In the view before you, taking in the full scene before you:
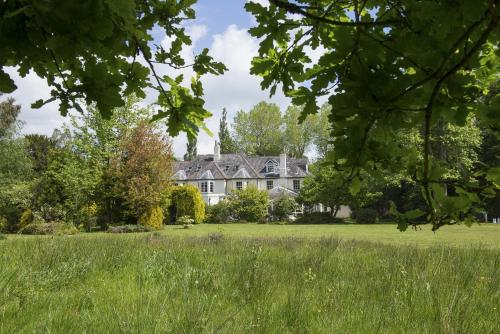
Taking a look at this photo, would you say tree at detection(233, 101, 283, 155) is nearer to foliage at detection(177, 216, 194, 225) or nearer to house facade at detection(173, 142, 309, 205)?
house facade at detection(173, 142, 309, 205)

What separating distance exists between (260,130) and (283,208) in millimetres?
26486

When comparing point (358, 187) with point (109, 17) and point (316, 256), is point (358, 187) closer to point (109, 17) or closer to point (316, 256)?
point (109, 17)

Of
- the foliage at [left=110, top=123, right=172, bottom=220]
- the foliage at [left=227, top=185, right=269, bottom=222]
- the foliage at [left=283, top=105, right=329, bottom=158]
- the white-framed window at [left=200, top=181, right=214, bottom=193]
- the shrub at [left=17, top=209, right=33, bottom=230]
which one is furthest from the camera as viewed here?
the foliage at [left=283, top=105, right=329, bottom=158]

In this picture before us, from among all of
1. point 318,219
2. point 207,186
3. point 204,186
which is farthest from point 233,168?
point 318,219

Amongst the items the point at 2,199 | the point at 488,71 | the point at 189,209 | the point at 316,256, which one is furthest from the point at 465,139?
the point at 488,71

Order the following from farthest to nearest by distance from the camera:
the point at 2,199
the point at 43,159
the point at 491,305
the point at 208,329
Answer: the point at 43,159 → the point at 2,199 → the point at 491,305 → the point at 208,329

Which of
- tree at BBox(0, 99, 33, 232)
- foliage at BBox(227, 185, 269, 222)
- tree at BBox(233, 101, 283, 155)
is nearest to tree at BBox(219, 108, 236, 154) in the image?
tree at BBox(233, 101, 283, 155)

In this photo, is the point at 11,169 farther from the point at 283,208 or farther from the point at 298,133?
the point at 298,133

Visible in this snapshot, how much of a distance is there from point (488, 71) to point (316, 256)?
583cm

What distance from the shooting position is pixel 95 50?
117cm

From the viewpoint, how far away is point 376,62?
49.0 inches

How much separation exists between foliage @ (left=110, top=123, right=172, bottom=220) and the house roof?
21.8 metres

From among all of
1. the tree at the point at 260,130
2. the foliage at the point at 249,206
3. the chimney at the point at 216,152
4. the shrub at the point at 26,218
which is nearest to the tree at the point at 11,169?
the shrub at the point at 26,218

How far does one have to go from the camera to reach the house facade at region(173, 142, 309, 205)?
48.5 metres
